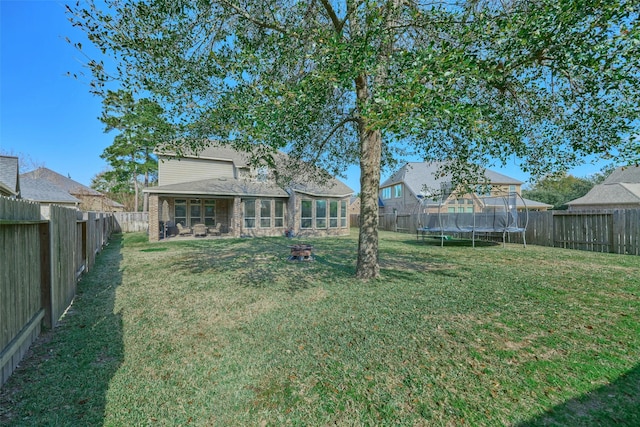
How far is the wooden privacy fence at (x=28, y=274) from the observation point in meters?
2.52

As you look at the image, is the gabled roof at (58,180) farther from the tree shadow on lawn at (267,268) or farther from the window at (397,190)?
the window at (397,190)

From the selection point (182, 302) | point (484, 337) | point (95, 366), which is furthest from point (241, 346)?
point (484, 337)

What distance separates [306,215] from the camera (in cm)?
1889

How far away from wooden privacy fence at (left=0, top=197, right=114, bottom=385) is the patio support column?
1162cm

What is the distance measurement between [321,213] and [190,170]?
9.25 m

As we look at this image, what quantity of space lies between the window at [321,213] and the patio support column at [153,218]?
962 cm

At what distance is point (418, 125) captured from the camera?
3490mm

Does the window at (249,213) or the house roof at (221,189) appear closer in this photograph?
the house roof at (221,189)

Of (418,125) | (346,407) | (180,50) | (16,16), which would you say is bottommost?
(346,407)

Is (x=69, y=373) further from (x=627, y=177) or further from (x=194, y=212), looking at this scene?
(x=627, y=177)

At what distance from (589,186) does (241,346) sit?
180ft

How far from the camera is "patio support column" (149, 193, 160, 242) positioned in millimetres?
15414

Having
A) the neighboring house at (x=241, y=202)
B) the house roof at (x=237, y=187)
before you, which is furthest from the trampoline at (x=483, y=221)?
the neighboring house at (x=241, y=202)

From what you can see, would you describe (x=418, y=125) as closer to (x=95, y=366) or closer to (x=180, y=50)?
(x=95, y=366)
